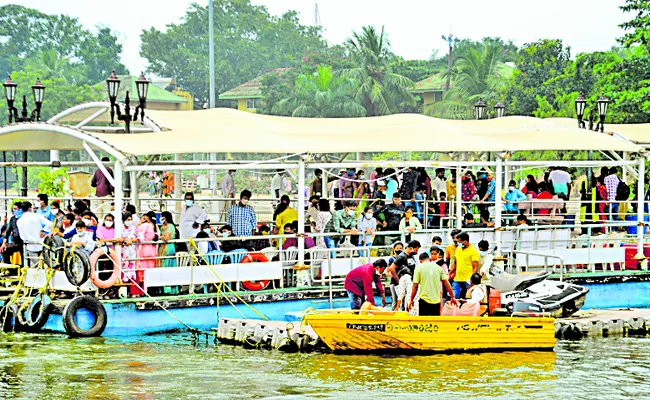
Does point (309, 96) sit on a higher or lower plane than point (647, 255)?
higher

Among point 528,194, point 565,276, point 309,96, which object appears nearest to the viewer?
point 565,276

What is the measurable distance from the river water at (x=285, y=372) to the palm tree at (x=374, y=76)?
5420cm

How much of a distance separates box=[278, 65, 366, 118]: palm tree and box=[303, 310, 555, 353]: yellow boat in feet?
175

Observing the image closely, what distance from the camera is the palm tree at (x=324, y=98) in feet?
238

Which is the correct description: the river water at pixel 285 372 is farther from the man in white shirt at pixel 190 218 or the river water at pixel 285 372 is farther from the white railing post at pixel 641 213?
the white railing post at pixel 641 213

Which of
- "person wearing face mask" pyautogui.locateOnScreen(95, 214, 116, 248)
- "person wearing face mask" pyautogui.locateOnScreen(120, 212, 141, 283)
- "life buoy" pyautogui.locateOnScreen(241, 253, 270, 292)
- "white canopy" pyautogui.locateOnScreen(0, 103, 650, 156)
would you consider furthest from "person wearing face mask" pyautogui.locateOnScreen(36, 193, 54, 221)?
"life buoy" pyautogui.locateOnScreen(241, 253, 270, 292)

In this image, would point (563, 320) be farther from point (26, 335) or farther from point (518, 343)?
point (26, 335)

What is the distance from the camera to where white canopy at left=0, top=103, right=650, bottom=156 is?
20.9m

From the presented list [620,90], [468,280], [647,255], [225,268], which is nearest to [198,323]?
[225,268]

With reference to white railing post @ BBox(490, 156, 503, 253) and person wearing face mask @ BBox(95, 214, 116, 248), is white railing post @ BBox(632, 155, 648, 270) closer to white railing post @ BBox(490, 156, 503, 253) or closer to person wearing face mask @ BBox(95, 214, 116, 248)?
white railing post @ BBox(490, 156, 503, 253)

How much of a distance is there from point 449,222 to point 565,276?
3.32 meters

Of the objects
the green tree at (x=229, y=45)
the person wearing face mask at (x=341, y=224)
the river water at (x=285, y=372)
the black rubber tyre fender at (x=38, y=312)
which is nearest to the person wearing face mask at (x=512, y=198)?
the person wearing face mask at (x=341, y=224)

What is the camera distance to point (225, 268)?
807 inches

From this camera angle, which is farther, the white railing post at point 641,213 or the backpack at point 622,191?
the backpack at point 622,191
